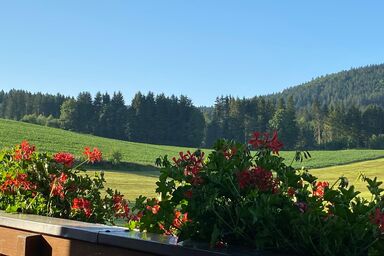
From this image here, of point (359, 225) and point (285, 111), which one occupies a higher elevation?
point (285, 111)

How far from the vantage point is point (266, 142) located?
6.16 feet

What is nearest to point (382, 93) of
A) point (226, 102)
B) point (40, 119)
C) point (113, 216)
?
point (226, 102)

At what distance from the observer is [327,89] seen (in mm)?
180125

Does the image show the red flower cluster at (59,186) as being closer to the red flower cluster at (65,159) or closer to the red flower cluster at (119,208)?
the red flower cluster at (65,159)

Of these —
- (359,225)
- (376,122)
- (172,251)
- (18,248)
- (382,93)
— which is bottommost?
(18,248)

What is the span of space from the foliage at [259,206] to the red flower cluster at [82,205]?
73cm

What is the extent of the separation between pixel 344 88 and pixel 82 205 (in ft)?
606

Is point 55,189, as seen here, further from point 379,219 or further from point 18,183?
point 379,219

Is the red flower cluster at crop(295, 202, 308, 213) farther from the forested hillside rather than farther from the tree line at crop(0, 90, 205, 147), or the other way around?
the tree line at crop(0, 90, 205, 147)

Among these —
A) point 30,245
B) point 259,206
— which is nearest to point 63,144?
point 30,245

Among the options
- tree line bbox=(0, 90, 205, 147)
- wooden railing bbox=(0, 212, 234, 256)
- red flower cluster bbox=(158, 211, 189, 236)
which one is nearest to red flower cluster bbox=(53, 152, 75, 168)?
wooden railing bbox=(0, 212, 234, 256)

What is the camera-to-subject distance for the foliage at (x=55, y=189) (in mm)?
2682

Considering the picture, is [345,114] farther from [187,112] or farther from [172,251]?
[172,251]

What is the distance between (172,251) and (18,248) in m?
0.91
